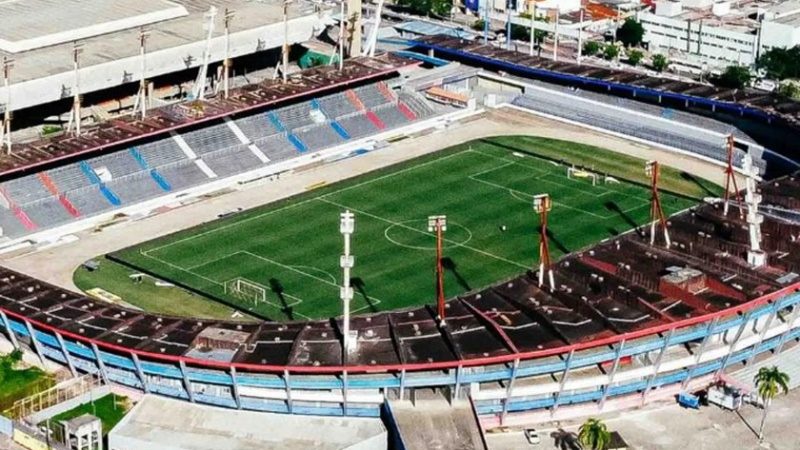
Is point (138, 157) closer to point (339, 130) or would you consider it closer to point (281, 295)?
point (339, 130)

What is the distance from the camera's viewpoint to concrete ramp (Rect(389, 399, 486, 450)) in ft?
345

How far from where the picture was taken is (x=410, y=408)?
109 metres

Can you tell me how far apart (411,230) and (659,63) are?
55155 millimetres

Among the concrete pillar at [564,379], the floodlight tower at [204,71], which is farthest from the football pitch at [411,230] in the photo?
the concrete pillar at [564,379]

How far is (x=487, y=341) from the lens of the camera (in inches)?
4323

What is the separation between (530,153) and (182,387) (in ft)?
204

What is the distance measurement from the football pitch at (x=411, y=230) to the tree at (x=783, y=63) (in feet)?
104

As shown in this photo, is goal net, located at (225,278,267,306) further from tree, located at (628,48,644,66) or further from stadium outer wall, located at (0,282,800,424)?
tree, located at (628,48,644,66)

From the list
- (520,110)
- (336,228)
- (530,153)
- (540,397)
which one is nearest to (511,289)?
(540,397)

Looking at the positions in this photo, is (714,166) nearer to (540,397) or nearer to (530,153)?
(530,153)

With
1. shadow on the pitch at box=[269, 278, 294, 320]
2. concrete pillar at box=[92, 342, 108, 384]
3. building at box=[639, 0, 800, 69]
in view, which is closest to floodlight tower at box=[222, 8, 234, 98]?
shadow on the pitch at box=[269, 278, 294, 320]

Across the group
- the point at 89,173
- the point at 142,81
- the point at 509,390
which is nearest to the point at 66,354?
the point at 509,390

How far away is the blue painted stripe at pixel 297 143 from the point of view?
534ft

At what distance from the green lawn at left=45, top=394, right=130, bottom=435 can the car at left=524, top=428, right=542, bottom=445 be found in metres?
27.2
